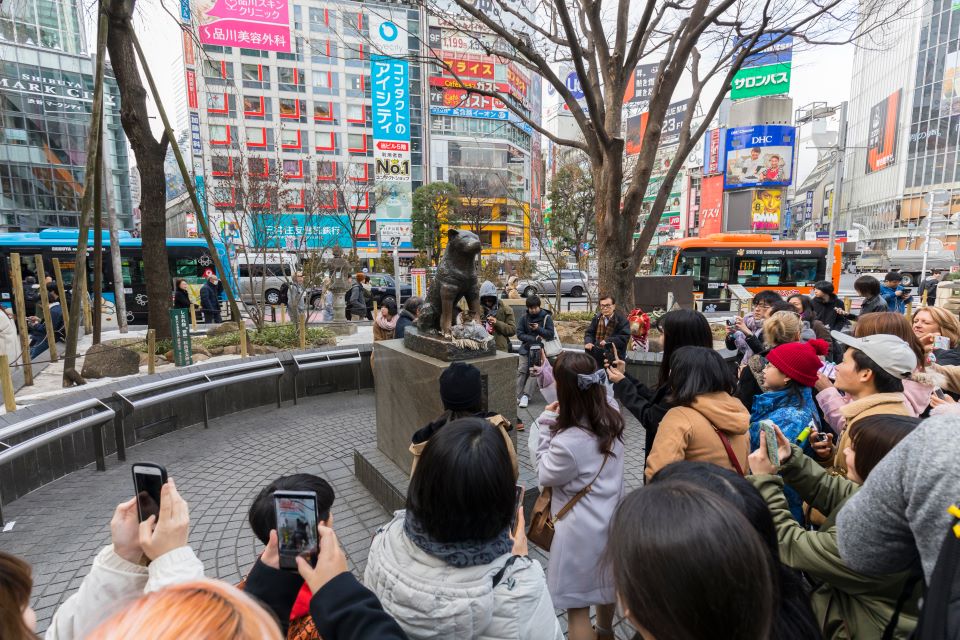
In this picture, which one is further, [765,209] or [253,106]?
[765,209]

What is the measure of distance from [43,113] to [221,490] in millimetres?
39796

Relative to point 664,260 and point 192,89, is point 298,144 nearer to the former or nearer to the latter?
point 192,89

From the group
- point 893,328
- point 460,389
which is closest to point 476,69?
point 893,328

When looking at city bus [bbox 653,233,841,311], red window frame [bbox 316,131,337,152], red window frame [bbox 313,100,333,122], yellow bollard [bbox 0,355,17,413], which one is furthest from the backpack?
red window frame [bbox 313,100,333,122]

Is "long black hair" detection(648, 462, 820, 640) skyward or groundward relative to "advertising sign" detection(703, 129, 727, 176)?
groundward

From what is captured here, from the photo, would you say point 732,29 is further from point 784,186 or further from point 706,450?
point 784,186

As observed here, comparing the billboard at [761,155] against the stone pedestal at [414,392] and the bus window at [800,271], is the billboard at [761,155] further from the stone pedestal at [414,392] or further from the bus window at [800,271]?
the stone pedestal at [414,392]

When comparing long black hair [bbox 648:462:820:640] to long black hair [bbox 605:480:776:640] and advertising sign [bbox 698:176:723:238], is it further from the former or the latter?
advertising sign [bbox 698:176:723:238]

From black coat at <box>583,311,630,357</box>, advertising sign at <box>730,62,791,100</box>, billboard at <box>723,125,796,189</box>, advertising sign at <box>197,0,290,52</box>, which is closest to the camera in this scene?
black coat at <box>583,311,630,357</box>

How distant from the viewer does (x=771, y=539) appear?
52.1 inches

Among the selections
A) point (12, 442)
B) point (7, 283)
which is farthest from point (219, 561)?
point (7, 283)

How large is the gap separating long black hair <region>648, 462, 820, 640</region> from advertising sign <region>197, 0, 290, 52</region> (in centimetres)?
3915

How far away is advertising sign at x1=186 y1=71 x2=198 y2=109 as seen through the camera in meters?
32.8

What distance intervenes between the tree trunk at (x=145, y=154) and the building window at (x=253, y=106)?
31.0 m
